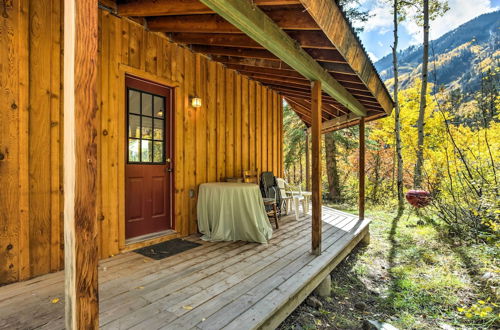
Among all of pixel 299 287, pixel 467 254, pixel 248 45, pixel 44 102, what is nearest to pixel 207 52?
pixel 248 45

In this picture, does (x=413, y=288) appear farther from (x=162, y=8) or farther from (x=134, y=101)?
(x=162, y=8)

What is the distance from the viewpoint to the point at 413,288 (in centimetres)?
278

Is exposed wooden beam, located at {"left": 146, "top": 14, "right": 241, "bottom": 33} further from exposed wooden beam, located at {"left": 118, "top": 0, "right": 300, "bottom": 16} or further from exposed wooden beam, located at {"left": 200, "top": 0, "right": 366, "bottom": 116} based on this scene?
exposed wooden beam, located at {"left": 200, "top": 0, "right": 366, "bottom": 116}

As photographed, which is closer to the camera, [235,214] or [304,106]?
[235,214]

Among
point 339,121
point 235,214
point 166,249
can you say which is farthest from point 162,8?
point 339,121

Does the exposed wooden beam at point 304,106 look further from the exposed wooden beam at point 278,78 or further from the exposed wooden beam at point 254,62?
the exposed wooden beam at point 254,62

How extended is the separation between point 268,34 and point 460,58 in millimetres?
49401

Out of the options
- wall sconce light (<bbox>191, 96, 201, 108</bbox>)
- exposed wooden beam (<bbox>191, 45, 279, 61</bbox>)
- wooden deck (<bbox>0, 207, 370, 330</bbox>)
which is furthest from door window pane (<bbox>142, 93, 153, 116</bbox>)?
wooden deck (<bbox>0, 207, 370, 330</bbox>)

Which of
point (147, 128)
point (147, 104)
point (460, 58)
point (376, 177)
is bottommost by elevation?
point (376, 177)

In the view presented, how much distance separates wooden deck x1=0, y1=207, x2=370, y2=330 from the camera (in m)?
1.57

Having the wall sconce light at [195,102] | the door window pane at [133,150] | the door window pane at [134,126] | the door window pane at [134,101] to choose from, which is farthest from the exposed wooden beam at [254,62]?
the door window pane at [133,150]

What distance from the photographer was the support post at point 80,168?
3.38 feet

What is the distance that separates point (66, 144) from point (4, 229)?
5.28 ft

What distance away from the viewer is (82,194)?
40.8 inches
